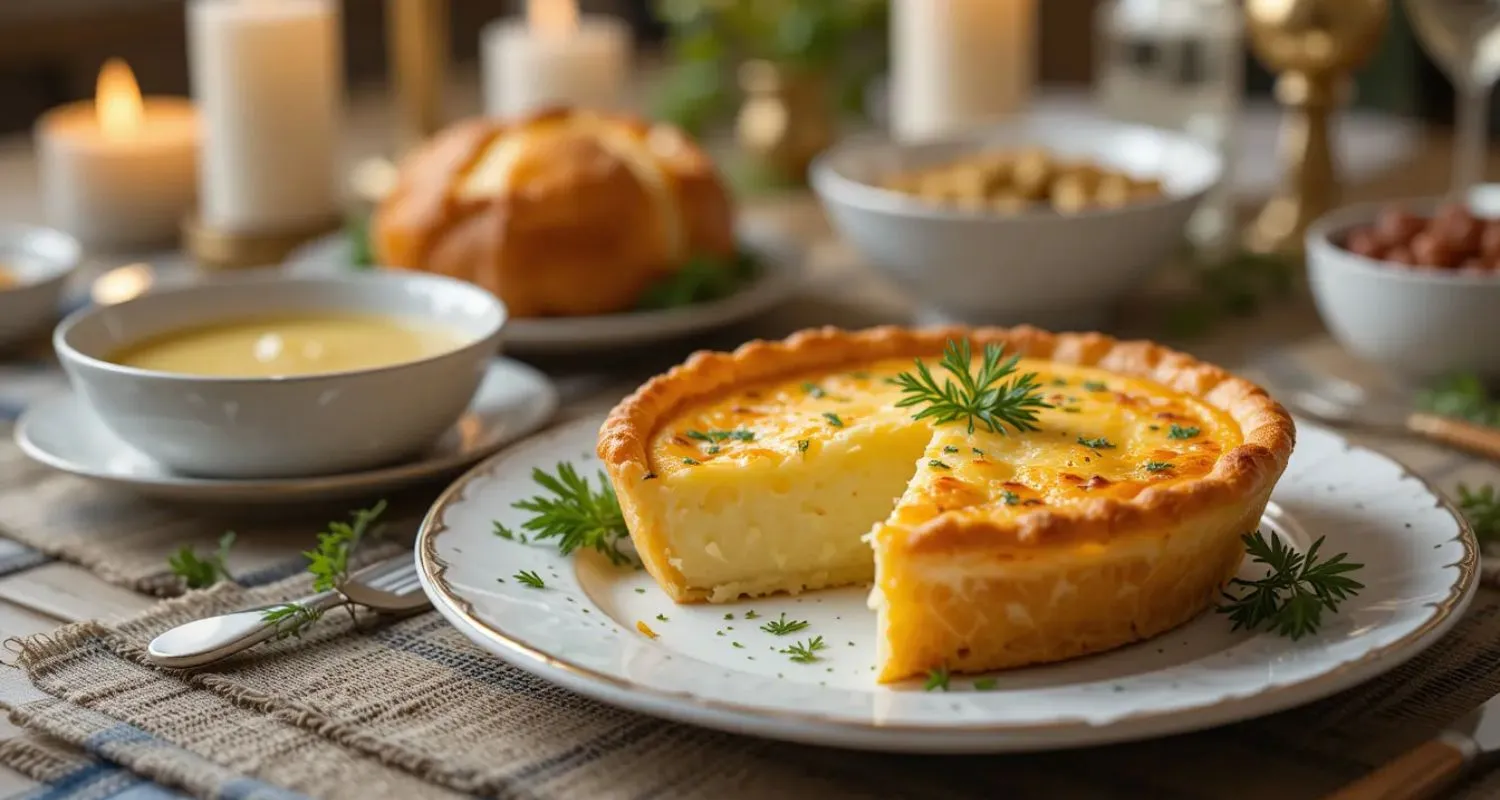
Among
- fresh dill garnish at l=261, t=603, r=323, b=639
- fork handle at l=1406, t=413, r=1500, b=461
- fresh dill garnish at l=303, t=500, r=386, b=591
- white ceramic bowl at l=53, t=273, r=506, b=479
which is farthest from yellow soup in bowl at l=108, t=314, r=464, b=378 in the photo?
fork handle at l=1406, t=413, r=1500, b=461

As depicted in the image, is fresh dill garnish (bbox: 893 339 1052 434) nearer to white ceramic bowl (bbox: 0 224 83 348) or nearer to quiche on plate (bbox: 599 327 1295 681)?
quiche on plate (bbox: 599 327 1295 681)

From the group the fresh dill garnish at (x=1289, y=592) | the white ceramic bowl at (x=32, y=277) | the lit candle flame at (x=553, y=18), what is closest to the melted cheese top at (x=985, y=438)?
the fresh dill garnish at (x=1289, y=592)

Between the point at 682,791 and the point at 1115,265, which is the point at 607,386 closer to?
the point at 1115,265

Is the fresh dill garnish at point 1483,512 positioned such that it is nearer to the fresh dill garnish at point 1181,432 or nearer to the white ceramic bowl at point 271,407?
the fresh dill garnish at point 1181,432

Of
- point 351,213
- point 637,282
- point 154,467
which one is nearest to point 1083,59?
point 351,213

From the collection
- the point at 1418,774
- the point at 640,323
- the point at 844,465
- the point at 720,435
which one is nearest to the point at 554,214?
the point at 640,323

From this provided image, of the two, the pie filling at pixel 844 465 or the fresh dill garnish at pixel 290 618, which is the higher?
the pie filling at pixel 844 465

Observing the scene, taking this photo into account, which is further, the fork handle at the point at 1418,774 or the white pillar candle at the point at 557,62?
the white pillar candle at the point at 557,62
